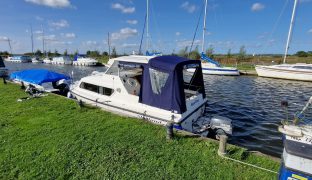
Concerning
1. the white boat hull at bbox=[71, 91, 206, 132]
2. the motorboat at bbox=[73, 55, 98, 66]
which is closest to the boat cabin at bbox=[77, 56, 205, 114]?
the white boat hull at bbox=[71, 91, 206, 132]

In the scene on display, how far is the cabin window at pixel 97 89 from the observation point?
806 cm

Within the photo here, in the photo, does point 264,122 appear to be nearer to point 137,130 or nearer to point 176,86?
point 176,86

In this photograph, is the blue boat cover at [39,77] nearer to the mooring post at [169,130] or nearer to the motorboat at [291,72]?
the mooring post at [169,130]

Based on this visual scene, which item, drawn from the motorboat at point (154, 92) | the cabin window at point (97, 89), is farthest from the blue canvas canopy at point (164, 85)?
the cabin window at point (97, 89)

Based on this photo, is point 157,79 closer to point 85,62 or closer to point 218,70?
point 218,70

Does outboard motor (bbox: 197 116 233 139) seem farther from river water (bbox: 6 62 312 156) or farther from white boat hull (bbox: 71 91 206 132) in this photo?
river water (bbox: 6 62 312 156)

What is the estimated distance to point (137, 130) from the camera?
5.98 m

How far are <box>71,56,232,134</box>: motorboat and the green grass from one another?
1.86 feet

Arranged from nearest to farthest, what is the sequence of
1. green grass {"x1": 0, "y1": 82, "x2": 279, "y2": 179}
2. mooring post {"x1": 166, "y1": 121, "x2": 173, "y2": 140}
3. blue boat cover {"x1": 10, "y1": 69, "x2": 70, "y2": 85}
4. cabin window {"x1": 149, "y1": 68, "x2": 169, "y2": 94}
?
green grass {"x1": 0, "y1": 82, "x2": 279, "y2": 179}, mooring post {"x1": 166, "y1": 121, "x2": 173, "y2": 140}, cabin window {"x1": 149, "y1": 68, "x2": 169, "y2": 94}, blue boat cover {"x1": 10, "y1": 69, "x2": 70, "y2": 85}

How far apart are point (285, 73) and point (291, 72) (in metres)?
0.64

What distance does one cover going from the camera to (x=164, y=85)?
6184 mm

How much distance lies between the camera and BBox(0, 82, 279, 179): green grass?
3.97 metres

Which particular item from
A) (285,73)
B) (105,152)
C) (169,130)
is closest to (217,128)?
(169,130)

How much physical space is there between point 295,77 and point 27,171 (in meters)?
28.7
